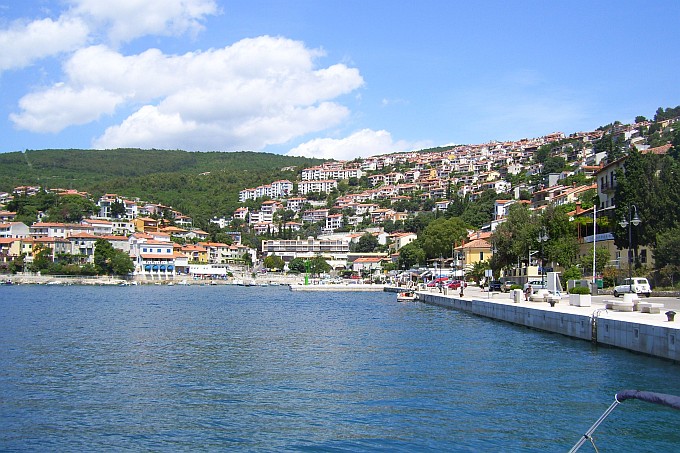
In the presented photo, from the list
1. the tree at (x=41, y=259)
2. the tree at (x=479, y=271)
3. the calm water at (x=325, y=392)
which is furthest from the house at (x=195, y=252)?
the calm water at (x=325, y=392)

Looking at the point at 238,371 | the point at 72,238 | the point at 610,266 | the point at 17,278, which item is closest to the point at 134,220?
the point at 72,238

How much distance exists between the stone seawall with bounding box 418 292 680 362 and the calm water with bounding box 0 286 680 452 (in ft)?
1.86

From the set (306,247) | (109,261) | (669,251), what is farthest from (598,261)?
(306,247)

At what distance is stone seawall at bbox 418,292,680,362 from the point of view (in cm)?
2047

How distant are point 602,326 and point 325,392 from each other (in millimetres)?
12426

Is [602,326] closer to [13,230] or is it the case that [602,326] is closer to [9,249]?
[9,249]

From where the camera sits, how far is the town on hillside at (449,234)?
2002 inches

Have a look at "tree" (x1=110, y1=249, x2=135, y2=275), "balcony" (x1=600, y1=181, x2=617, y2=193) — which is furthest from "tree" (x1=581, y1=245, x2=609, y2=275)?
"tree" (x1=110, y1=249, x2=135, y2=275)

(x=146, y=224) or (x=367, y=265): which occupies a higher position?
(x=146, y=224)

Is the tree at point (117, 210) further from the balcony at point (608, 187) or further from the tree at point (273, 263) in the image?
the balcony at point (608, 187)

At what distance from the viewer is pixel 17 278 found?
4542 inches

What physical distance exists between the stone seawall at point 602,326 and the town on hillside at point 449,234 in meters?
6.83

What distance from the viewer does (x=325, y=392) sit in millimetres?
17516

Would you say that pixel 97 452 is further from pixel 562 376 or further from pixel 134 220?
pixel 134 220
